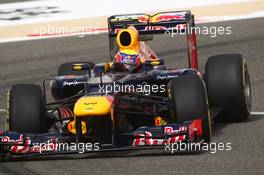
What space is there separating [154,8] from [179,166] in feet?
52.1

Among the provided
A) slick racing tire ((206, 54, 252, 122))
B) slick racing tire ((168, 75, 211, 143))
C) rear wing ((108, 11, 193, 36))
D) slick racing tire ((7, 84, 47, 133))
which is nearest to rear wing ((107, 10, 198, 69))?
rear wing ((108, 11, 193, 36))

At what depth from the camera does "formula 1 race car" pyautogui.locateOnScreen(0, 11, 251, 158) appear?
1016 cm

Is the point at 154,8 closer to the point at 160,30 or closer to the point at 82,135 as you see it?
→ the point at 160,30

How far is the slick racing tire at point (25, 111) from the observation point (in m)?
10.6

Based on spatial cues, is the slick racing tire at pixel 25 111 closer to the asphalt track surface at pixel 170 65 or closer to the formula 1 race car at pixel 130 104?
the formula 1 race car at pixel 130 104

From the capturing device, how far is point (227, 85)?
11.5 m

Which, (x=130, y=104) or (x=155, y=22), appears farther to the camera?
(x=155, y=22)

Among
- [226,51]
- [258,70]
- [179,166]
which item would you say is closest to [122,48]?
[179,166]

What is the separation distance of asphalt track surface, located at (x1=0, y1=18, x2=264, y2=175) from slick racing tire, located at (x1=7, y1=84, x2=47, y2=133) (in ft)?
1.77

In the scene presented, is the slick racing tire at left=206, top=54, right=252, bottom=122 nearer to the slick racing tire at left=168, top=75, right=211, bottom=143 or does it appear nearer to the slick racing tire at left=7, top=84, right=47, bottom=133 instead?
the slick racing tire at left=168, top=75, right=211, bottom=143

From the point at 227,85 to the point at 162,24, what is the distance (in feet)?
4.99

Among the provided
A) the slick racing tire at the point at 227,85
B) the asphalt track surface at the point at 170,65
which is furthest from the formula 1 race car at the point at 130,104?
the asphalt track surface at the point at 170,65

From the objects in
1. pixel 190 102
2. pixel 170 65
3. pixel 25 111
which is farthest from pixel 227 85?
pixel 170 65

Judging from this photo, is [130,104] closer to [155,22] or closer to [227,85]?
[227,85]
